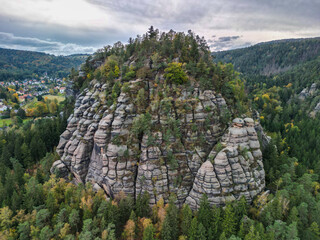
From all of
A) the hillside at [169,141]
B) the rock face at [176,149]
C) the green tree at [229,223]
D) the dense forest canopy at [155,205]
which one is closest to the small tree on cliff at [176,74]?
the dense forest canopy at [155,205]

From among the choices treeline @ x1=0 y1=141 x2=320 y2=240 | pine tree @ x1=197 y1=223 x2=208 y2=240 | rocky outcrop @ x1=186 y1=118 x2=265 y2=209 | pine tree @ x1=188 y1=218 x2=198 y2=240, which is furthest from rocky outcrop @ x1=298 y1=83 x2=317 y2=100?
pine tree @ x1=188 y1=218 x2=198 y2=240

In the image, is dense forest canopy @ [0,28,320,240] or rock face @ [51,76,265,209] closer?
dense forest canopy @ [0,28,320,240]

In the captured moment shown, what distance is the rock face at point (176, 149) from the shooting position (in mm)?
40375

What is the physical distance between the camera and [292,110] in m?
120

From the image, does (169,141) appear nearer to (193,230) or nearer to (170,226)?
(170,226)

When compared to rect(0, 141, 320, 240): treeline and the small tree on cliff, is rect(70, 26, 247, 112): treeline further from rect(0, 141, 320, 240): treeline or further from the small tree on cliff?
rect(0, 141, 320, 240): treeline

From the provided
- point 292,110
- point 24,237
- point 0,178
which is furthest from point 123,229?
point 292,110

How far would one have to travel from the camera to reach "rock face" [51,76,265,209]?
1590 inches

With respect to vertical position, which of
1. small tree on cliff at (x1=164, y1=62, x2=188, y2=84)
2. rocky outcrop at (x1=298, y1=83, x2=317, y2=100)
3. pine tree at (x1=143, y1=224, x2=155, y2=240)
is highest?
small tree on cliff at (x1=164, y1=62, x2=188, y2=84)

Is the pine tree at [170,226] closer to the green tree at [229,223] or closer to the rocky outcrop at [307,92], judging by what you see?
the green tree at [229,223]

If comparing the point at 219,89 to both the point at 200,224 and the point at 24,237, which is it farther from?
the point at 24,237

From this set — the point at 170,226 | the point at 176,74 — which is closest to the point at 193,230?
the point at 170,226

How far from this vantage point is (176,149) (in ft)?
144

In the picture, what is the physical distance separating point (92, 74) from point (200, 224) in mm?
65568
